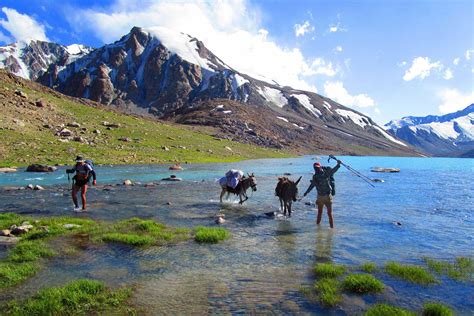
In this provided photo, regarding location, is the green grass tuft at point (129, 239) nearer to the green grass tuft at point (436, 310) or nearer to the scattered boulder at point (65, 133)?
the green grass tuft at point (436, 310)

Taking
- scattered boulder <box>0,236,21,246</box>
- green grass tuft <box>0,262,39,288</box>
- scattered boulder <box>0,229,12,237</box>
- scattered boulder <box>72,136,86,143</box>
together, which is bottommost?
green grass tuft <box>0,262,39,288</box>

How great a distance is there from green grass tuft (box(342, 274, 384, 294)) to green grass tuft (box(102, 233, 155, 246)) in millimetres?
7872

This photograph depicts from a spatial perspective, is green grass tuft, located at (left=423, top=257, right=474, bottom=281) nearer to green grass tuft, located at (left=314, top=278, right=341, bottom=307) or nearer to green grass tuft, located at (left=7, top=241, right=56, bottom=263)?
green grass tuft, located at (left=314, top=278, right=341, bottom=307)

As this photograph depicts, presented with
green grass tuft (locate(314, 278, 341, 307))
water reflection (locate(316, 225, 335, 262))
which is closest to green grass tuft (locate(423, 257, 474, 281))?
water reflection (locate(316, 225, 335, 262))

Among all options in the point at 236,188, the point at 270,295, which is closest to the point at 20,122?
the point at 236,188

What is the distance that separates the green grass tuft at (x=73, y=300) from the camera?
834cm

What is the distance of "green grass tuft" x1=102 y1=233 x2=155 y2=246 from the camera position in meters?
14.4

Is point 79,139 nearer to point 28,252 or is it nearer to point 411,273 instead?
point 28,252

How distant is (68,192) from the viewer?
30672mm

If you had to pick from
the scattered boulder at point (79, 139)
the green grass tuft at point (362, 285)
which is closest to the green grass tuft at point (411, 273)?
the green grass tuft at point (362, 285)

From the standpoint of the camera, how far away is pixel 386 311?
8.59 metres

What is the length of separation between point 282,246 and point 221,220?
18.1 ft

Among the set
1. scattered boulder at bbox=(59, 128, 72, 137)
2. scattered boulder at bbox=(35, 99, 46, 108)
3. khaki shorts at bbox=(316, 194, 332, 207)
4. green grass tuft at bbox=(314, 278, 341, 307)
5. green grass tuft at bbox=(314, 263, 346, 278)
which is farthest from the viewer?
scattered boulder at bbox=(35, 99, 46, 108)

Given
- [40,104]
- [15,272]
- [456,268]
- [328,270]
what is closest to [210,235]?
[328,270]
